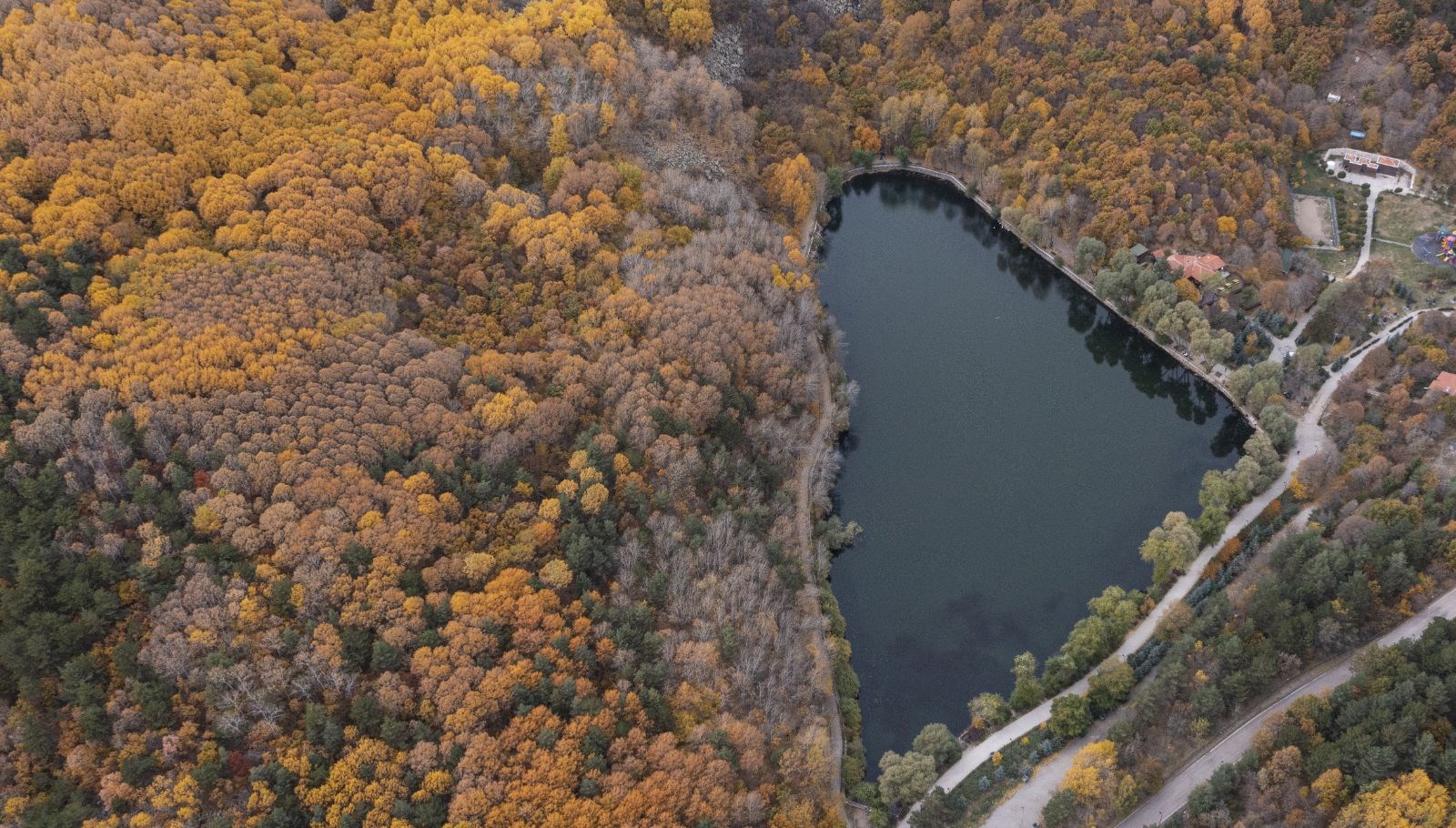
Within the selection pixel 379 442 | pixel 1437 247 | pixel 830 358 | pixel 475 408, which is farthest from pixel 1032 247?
pixel 379 442

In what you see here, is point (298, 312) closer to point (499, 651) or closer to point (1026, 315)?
point (499, 651)

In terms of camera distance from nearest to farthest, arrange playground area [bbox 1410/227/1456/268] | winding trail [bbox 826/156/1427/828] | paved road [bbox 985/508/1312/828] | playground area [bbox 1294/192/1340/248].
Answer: paved road [bbox 985/508/1312/828] → winding trail [bbox 826/156/1427/828] → playground area [bbox 1410/227/1456/268] → playground area [bbox 1294/192/1340/248]

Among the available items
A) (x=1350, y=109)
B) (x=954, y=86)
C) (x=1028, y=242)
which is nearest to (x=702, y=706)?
(x=1028, y=242)

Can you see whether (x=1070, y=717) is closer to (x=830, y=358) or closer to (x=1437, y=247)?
(x=830, y=358)

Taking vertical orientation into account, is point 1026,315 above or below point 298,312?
above

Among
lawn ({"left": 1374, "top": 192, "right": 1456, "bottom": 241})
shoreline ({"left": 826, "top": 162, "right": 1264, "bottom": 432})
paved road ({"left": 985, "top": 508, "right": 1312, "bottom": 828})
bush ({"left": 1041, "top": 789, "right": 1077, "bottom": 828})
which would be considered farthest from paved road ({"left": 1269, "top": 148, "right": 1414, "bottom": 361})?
bush ({"left": 1041, "top": 789, "right": 1077, "bottom": 828})

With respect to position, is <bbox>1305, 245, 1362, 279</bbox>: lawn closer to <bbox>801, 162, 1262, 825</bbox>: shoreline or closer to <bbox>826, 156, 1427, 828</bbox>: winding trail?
<bbox>826, 156, 1427, 828</bbox>: winding trail

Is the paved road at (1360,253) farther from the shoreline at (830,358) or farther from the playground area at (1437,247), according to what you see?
the shoreline at (830,358)
